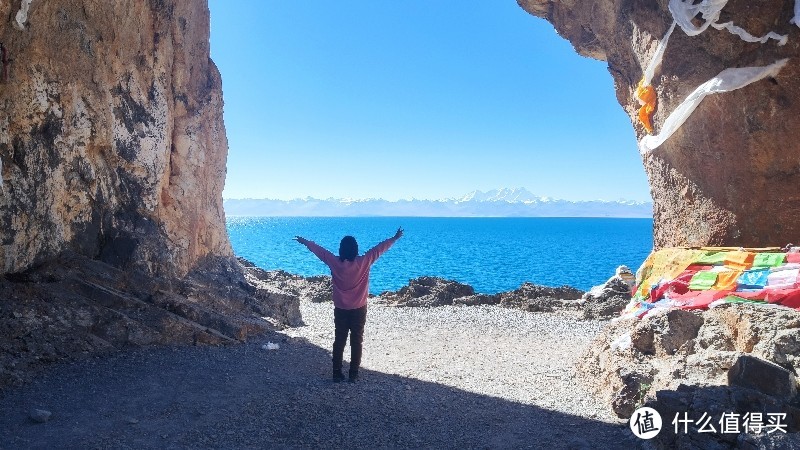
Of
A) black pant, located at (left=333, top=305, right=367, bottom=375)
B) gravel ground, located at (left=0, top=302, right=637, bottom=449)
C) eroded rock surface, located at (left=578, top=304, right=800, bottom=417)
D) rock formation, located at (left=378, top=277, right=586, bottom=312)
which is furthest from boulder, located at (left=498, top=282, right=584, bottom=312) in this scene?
black pant, located at (left=333, top=305, right=367, bottom=375)

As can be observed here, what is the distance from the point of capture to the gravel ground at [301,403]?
5586mm

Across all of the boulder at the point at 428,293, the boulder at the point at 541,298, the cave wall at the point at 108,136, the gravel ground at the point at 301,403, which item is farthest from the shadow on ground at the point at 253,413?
the boulder at the point at 428,293

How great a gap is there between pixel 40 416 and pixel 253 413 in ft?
6.78

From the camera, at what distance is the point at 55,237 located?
8797 millimetres

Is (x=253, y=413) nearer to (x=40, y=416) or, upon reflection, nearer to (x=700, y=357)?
(x=40, y=416)

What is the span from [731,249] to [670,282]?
102 cm

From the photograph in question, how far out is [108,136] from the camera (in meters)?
9.82

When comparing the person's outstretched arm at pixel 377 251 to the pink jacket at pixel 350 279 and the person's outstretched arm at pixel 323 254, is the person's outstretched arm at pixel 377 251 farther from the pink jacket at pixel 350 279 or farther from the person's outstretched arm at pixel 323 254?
the person's outstretched arm at pixel 323 254

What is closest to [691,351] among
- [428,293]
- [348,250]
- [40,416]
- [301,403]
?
[348,250]

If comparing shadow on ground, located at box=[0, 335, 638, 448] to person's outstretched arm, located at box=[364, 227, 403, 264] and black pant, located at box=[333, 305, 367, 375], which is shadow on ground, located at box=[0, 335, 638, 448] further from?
person's outstretched arm, located at box=[364, 227, 403, 264]

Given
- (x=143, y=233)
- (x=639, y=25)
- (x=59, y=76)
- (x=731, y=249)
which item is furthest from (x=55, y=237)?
(x=639, y=25)

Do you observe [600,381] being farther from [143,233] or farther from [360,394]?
[143,233]

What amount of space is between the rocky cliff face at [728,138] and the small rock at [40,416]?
9842 mm

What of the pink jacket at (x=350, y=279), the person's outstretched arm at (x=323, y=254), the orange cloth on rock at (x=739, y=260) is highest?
the orange cloth on rock at (x=739, y=260)
